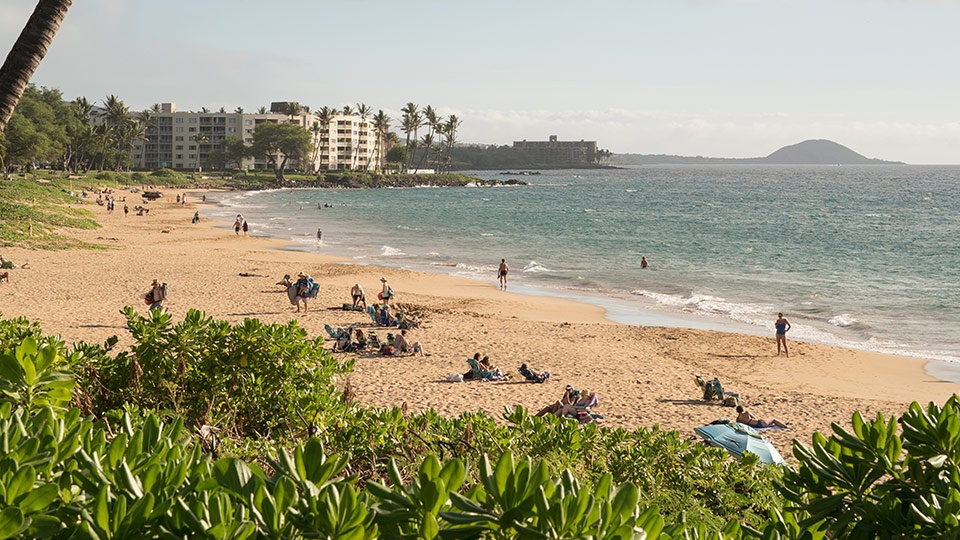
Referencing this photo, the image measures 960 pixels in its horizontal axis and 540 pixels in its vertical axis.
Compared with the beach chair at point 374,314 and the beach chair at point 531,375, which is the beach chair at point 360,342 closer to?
the beach chair at point 374,314

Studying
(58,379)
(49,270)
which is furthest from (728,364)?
(49,270)

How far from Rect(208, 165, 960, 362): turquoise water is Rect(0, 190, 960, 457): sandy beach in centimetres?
295

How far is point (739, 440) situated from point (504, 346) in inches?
347

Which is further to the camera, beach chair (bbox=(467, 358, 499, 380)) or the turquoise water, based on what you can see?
the turquoise water

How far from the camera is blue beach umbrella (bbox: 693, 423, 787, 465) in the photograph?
1081 centimetres

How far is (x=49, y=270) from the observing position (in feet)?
87.4

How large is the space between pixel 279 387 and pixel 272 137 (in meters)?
123

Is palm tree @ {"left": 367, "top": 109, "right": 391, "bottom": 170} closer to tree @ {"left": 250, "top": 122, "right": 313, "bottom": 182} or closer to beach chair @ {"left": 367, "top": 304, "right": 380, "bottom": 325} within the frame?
tree @ {"left": 250, "top": 122, "right": 313, "bottom": 182}

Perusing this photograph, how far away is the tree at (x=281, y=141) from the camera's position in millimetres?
124438

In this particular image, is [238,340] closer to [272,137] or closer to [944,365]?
[944,365]

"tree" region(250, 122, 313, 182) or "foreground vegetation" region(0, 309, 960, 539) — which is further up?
"tree" region(250, 122, 313, 182)

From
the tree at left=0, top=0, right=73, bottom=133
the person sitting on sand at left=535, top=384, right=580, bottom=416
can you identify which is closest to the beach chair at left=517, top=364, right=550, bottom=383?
the person sitting on sand at left=535, top=384, right=580, bottom=416

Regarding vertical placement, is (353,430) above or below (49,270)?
above

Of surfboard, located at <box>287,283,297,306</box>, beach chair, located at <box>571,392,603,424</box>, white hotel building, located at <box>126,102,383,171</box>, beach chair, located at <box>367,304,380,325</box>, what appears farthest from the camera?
white hotel building, located at <box>126,102,383,171</box>
